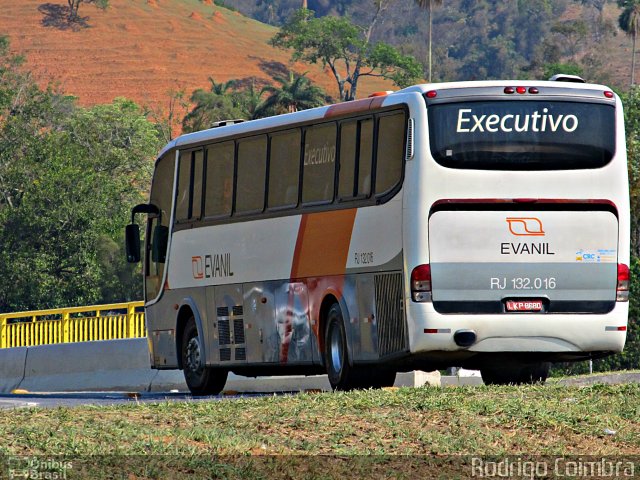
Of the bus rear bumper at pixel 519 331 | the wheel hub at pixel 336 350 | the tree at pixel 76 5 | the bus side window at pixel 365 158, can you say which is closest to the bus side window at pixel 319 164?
the bus side window at pixel 365 158

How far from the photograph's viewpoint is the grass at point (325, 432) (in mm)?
9953

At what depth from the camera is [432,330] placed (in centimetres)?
1588

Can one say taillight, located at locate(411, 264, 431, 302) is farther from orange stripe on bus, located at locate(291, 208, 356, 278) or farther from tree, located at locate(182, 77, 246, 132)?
tree, located at locate(182, 77, 246, 132)

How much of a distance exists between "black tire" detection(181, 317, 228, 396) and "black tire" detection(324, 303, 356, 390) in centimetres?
328

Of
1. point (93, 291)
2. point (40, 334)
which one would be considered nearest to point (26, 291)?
point (93, 291)

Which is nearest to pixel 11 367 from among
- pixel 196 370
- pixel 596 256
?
pixel 196 370

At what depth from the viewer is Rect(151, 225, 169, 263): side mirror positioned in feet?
71.6

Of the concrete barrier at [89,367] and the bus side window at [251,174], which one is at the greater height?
the bus side window at [251,174]

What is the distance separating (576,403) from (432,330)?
2880 millimetres

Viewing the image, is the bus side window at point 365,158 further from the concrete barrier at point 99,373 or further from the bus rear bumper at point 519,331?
the concrete barrier at point 99,373

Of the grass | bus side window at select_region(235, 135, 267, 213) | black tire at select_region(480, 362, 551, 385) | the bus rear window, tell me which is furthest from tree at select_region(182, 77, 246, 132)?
the grass

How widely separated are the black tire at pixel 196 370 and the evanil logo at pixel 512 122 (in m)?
6.10

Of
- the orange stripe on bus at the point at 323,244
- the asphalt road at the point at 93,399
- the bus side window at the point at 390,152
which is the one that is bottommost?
the asphalt road at the point at 93,399

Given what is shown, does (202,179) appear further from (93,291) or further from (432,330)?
(93,291)
